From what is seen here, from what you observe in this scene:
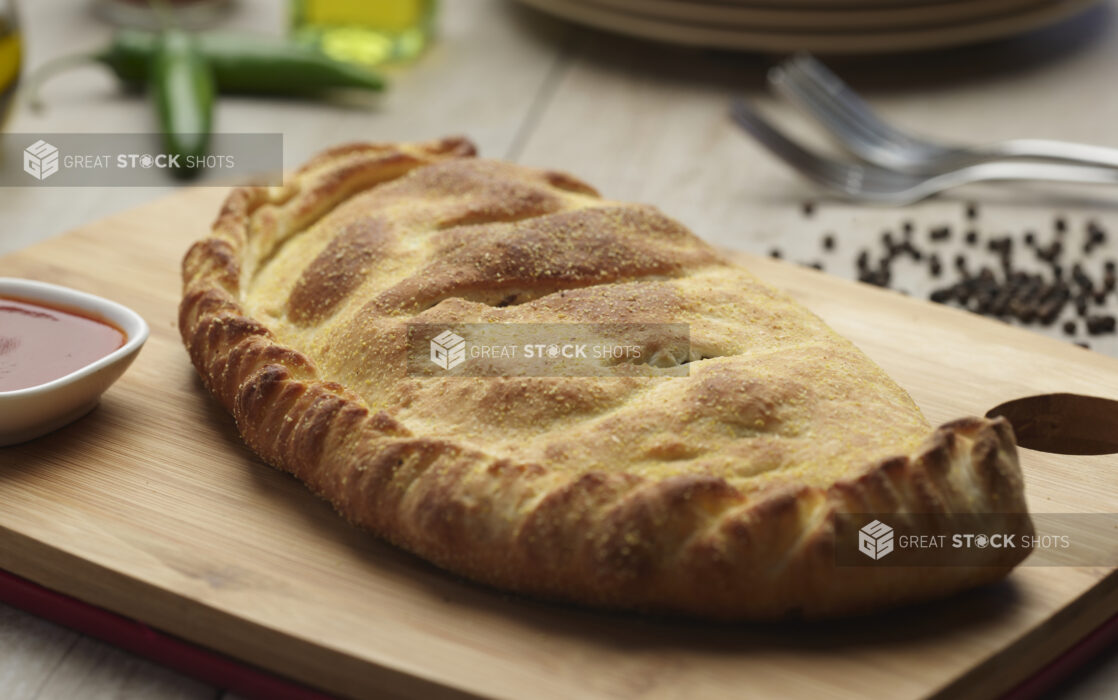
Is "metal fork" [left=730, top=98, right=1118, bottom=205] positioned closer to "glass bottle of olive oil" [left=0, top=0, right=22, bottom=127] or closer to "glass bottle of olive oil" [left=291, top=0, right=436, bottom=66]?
"glass bottle of olive oil" [left=291, top=0, right=436, bottom=66]

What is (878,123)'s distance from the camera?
6082 millimetres

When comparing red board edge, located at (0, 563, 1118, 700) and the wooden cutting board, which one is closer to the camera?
the wooden cutting board

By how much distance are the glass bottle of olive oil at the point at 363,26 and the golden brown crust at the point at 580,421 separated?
320cm

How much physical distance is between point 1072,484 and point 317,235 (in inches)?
97.1

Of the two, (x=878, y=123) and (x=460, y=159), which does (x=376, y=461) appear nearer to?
(x=460, y=159)

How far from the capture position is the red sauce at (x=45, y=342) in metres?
3.47

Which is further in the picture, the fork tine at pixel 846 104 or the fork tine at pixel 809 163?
the fork tine at pixel 846 104

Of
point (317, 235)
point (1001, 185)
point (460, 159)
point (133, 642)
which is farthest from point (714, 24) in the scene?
point (133, 642)

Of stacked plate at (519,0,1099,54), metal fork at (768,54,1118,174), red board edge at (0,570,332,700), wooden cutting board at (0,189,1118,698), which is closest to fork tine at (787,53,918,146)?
metal fork at (768,54,1118,174)

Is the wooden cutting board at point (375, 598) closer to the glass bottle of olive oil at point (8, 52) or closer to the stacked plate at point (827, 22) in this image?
the glass bottle of olive oil at point (8, 52)

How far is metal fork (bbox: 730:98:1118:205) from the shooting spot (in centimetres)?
572

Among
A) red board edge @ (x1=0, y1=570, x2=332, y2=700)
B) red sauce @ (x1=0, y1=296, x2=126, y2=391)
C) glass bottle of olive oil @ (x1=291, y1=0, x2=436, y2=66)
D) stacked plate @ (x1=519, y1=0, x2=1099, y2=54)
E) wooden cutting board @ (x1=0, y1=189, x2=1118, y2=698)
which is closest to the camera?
wooden cutting board @ (x1=0, y1=189, x2=1118, y2=698)

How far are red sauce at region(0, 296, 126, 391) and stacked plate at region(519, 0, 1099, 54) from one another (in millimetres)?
3880

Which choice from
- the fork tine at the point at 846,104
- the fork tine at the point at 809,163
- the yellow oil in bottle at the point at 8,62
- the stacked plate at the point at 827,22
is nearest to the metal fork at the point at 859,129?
the fork tine at the point at 846,104
